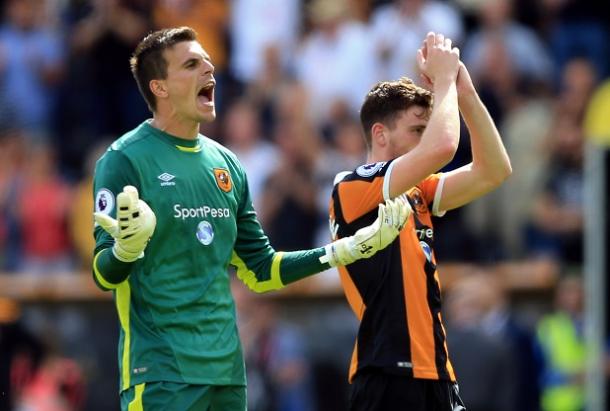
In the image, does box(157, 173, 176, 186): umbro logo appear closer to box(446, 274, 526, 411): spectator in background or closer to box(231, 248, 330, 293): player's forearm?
box(231, 248, 330, 293): player's forearm

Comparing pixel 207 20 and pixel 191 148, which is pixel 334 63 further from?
pixel 191 148

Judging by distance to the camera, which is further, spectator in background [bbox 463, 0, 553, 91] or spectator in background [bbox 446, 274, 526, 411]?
spectator in background [bbox 463, 0, 553, 91]

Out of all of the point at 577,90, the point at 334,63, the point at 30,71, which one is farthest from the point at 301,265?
the point at 30,71

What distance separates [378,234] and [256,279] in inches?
34.9

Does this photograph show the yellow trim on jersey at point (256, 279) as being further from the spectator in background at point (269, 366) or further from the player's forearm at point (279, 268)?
the spectator in background at point (269, 366)

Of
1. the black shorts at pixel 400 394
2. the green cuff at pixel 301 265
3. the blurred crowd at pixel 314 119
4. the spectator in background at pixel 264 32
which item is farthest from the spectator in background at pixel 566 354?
the green cuff at pixel 301 265

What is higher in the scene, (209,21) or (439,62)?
(209,21)

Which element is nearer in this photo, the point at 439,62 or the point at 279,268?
the point at 439,62

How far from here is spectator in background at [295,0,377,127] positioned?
15.4 meters

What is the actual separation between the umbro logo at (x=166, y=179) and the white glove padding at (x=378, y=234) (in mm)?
881

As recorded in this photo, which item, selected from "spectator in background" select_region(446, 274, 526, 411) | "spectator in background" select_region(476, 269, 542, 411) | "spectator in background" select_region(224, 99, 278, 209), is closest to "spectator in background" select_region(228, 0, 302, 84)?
"spectator in background" select_region(224, 99, 278, 209)

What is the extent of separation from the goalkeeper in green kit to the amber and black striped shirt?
0.28 metres

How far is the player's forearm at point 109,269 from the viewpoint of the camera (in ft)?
21.8

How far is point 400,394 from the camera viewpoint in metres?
6.99
